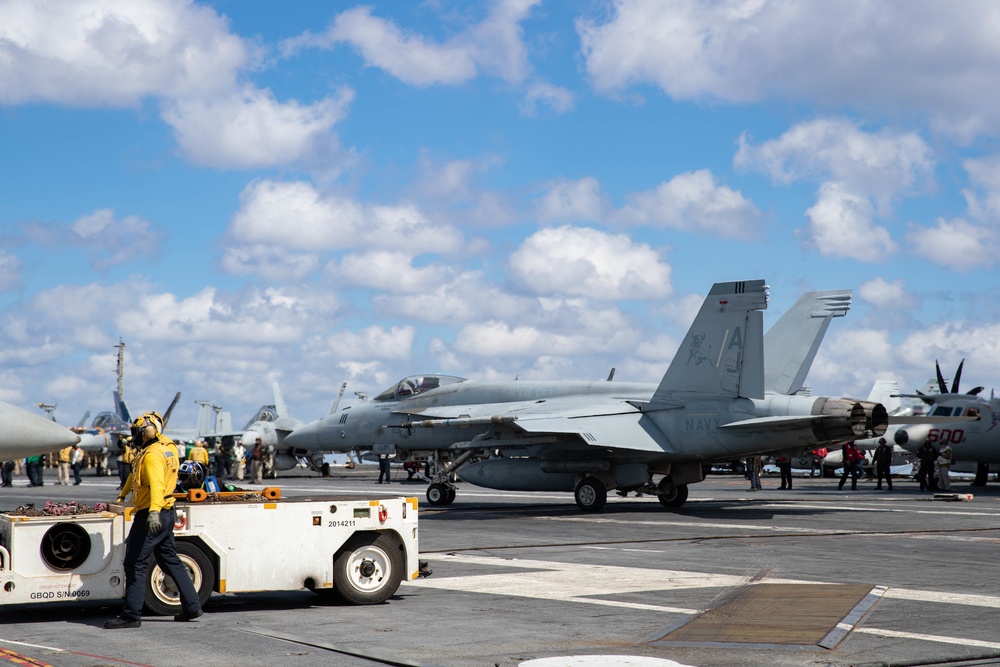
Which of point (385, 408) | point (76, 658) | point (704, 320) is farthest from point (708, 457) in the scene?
point (76, 658)

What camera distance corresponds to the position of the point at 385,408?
27.0 metres

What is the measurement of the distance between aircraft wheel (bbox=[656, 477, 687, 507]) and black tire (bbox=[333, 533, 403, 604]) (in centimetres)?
1404

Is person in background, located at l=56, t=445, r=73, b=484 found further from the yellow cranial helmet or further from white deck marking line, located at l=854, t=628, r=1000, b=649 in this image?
white deck marking line, located at l=854, t=628, r=1000, b=649

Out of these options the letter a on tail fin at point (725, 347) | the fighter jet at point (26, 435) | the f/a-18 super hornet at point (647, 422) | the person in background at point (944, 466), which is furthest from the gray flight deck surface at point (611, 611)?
the person in background at point (944, 466)

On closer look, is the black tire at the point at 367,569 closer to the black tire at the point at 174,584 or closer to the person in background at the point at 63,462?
the black tire at the point at 174,584

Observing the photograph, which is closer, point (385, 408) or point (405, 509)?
point (405, 509)

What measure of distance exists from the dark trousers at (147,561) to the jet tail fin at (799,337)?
18457 mm

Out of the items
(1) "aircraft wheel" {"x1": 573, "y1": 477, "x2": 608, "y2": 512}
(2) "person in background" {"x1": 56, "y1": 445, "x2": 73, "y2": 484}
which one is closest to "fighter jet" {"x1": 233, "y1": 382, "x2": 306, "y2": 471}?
(2) "person in background" {"x1": 56, "y1": 445, "x2": 73, "y2": 484}

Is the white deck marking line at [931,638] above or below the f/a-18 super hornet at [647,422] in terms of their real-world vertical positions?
below

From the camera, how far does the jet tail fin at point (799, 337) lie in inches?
971

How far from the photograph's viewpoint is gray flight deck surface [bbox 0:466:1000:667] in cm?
715

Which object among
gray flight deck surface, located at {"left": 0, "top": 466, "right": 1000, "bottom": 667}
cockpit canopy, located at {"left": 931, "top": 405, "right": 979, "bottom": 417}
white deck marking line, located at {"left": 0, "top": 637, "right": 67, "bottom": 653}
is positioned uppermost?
cockpit canopy, located at {"left": 931, "top": 405, "right": 979, "bottom": 417}

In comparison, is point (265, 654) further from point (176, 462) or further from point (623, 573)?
point (623, 573)

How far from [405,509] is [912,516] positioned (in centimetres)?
1416
